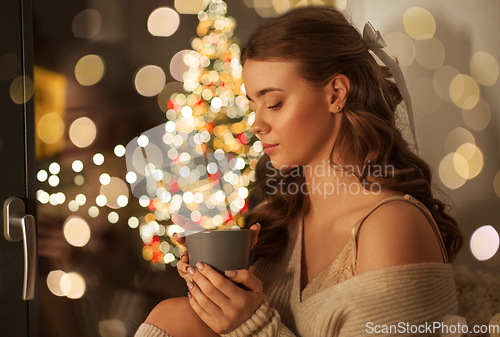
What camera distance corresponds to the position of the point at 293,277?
2.43 ft

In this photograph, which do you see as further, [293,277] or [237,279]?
[293,277]

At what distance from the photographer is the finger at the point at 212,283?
0.56 m

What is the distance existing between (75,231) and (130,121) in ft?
0.89

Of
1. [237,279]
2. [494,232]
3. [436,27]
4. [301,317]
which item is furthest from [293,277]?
[436,27]

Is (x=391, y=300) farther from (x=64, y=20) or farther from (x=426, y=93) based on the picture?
(x=64, y=20)

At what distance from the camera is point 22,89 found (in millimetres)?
768

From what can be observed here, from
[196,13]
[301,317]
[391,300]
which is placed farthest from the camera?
[196,13]

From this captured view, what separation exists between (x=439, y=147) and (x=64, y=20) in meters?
0.83

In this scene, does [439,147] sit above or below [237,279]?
above

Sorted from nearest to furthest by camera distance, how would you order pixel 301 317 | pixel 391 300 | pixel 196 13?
pixel 391 300 → pixel 301 317 → pixel 196 13

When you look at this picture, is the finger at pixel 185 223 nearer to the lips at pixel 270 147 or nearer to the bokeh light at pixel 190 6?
the lips at pixel 270 147

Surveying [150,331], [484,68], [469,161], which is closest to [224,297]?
[150,331]

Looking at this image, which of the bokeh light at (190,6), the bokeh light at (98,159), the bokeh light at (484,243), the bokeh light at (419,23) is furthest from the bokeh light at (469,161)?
the bokeh light at (98,159)

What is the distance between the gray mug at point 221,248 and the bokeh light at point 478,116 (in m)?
0.47
